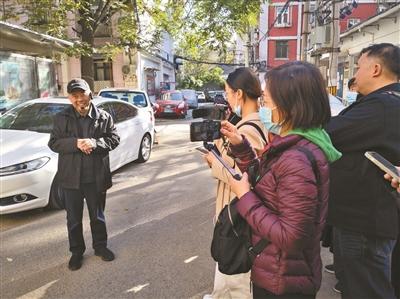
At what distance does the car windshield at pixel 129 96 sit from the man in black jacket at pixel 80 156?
21.2ft

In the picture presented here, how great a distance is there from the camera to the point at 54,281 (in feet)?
10.9

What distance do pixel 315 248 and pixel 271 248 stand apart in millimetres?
212

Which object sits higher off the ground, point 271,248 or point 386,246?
point 271,248

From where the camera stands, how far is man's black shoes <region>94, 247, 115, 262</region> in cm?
371

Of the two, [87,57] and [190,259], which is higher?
[87,57]

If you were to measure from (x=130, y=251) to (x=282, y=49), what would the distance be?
116 feet

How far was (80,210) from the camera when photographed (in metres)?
3.56

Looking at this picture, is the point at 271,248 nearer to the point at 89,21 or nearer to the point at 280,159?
the point at 280,159

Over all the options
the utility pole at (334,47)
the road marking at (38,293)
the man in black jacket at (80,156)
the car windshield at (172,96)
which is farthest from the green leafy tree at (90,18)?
the car windshield at (172,96)

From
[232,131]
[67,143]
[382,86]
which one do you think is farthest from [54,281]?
[382,86]

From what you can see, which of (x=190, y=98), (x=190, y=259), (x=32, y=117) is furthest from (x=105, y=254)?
(x=190, y=98)

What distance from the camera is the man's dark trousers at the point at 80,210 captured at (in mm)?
3516

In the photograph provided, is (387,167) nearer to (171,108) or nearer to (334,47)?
(334,47)

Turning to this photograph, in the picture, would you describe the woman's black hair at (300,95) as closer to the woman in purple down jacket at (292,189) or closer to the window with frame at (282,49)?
the woman in purple down jacket at (292,189)
